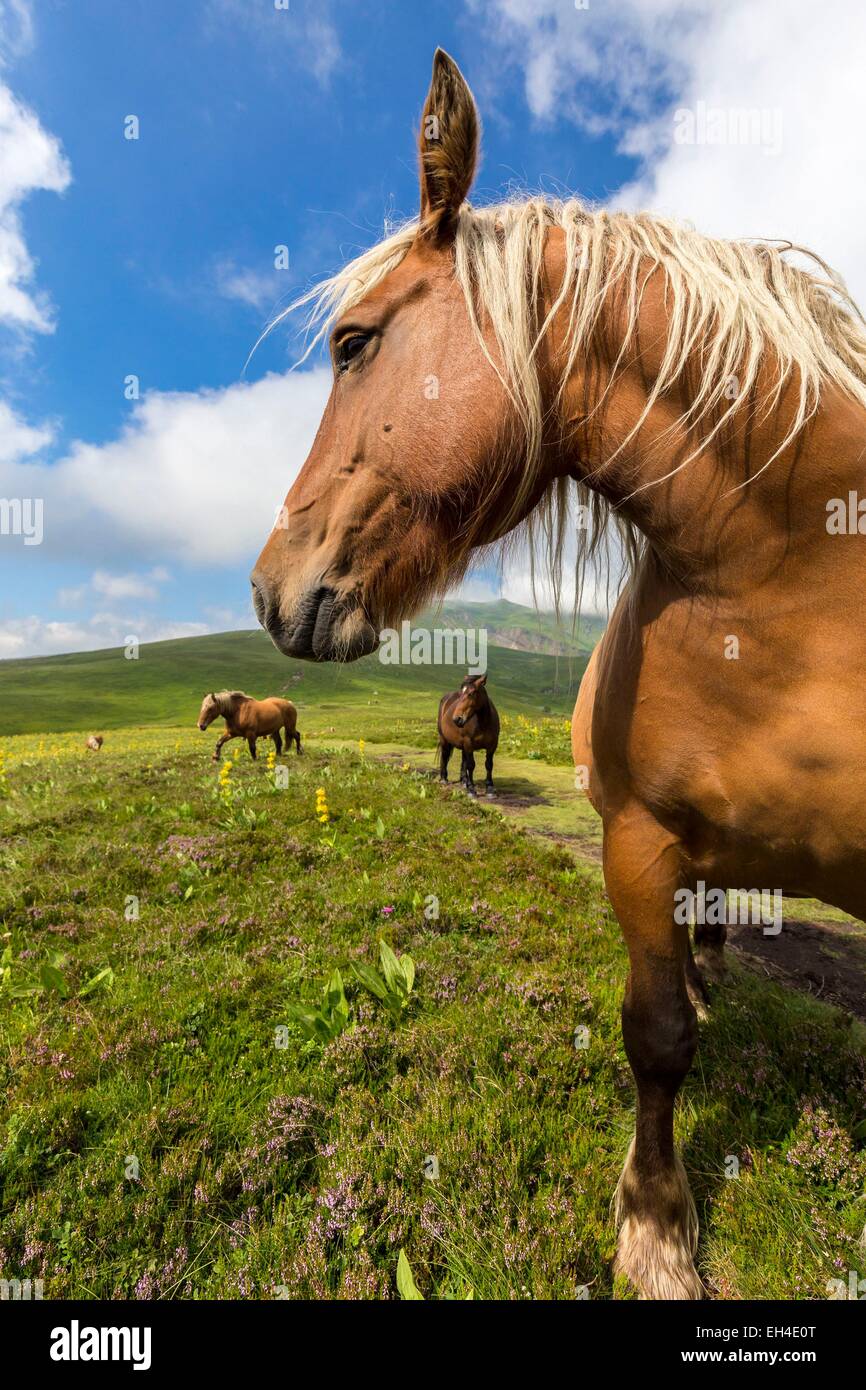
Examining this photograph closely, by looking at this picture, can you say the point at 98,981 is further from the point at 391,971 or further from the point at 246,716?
the point at 246,716

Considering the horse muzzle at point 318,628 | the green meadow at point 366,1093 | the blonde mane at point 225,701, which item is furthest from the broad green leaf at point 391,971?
the blonde mane at point 225,701

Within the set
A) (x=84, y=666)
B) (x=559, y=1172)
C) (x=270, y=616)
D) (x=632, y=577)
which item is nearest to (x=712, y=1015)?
(x=559, y=1172)

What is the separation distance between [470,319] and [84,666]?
19390cm

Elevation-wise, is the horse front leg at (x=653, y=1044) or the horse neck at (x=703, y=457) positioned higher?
the horse neck at (x=703, y=457)

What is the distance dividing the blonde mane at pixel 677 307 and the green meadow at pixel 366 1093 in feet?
5.06

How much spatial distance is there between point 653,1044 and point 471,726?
11302 millimetres

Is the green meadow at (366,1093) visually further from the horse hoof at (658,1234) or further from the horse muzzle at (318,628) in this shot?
the horse muzzle at (318,628)

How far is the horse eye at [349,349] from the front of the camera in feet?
7.17

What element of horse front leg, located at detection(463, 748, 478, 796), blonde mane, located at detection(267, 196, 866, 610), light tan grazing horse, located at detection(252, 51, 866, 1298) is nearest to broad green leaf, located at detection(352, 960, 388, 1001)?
light tan grazing horse, located at detection(252, 51, 866, 1298)

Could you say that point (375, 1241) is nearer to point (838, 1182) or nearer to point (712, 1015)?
point (838, 1182)

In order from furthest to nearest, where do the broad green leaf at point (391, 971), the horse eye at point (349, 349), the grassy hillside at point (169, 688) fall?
1. the grassy hillside at point (169, 688)
2. the broad green leaf at point (391, 971)
3. the horse eye at point (349, 349)

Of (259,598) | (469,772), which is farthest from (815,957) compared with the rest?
(469,772)

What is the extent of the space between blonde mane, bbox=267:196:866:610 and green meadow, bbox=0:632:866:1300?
1541 mm

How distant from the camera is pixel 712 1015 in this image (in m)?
4.14
